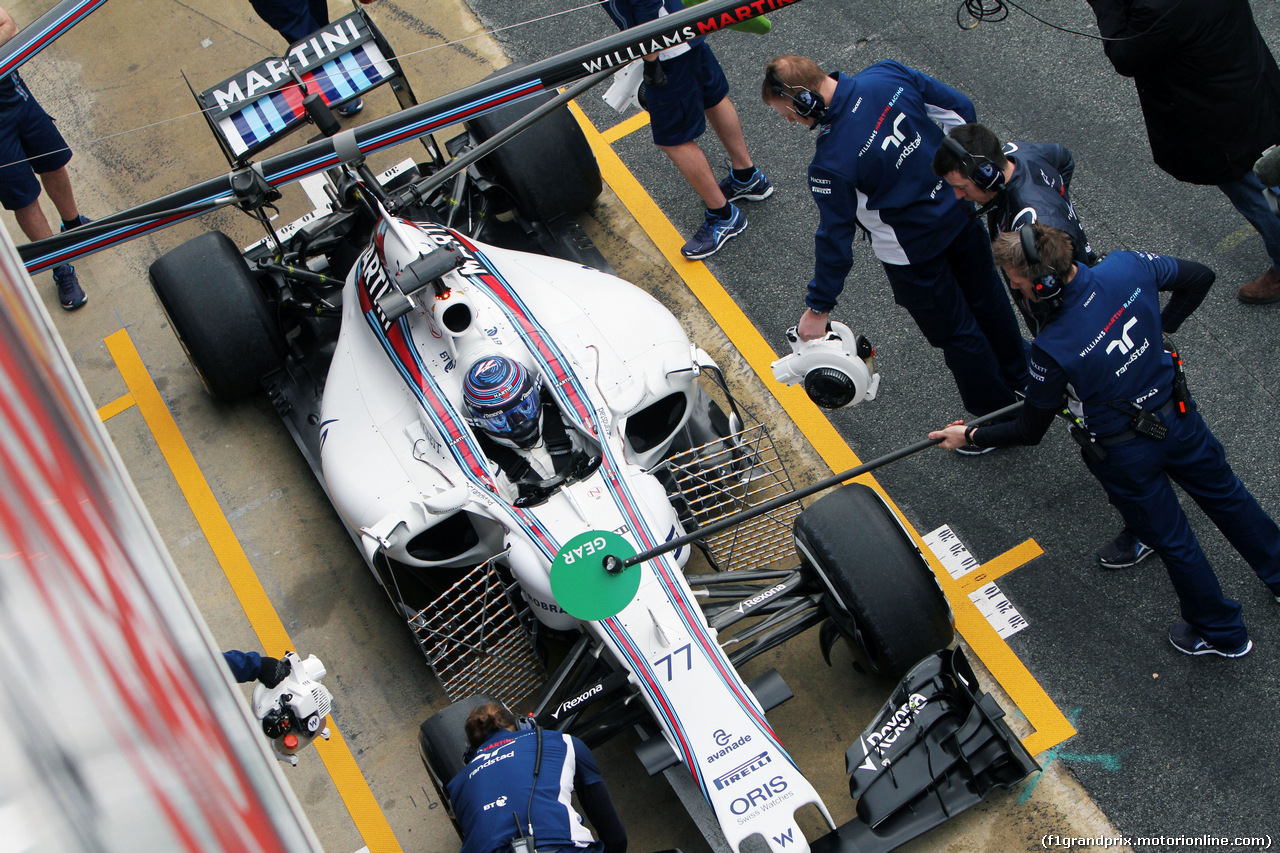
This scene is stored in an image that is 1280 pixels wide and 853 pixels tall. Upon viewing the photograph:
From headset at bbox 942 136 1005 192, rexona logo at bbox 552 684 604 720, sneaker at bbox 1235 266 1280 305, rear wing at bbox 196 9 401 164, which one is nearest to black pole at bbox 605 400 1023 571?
rexona logo at bbox 552 684 604 720

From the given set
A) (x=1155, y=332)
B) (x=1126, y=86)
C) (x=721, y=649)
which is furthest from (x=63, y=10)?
(x=1126, y=86)

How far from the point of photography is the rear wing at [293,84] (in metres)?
5.84

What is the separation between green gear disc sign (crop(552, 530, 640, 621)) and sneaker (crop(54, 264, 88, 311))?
4.46 meters

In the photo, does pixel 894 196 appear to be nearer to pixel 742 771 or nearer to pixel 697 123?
pixel 697 123

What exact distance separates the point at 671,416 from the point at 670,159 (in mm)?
2555

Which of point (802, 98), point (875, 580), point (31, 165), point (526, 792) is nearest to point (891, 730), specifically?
point (875, 580)

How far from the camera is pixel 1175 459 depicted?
4.63 m

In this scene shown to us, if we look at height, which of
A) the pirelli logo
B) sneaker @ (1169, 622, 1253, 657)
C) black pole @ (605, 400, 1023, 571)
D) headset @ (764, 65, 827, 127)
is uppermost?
headset @ (764, 65, 827, 127)

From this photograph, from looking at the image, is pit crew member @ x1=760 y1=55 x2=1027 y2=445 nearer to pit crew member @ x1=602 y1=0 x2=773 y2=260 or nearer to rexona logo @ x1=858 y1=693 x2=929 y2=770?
pit crew member @ x1=602 y1=0 x2=773 y2=260

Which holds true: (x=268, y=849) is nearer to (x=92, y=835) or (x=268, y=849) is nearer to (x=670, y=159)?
(x=92, y=835)

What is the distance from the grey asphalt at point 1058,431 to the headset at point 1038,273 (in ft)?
5.75

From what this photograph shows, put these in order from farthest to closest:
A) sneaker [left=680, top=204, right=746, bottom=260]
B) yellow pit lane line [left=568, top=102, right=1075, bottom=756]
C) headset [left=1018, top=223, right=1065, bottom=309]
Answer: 1. sneaker [left=680, top=204, right=746, bottom=260]
2. yellow pit lane line [left=568, top=102, right=1075, bottom=756]
3. headset [left=1018, top=223, right=1065, bottom=309]

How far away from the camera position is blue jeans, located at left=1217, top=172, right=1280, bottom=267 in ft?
19.1

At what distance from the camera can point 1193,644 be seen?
5.16 metres
